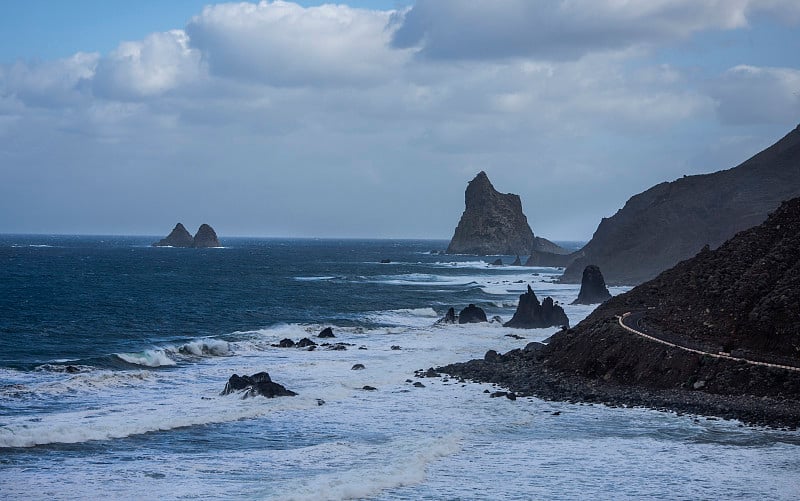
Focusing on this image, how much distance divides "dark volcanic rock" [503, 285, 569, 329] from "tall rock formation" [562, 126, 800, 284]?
158 feet

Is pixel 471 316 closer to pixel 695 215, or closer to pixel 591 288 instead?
pixel 591 288

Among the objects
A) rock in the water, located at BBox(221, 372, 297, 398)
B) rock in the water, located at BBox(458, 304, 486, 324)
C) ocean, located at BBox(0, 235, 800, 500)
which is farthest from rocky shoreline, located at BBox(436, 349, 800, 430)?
rock in the water, located at BBox(458, 304, 486, 324)

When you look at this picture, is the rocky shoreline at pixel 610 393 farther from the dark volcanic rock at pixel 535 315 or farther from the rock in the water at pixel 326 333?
the dark volcanic rock at pixel 535 315

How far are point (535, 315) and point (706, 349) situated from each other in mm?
25436

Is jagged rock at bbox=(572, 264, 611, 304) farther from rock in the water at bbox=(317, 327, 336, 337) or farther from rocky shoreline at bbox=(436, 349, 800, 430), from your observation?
rocky shoreline at bbox=(436, 349, 800, 430)

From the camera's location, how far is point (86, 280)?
103500mm

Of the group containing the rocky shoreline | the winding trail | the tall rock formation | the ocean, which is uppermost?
the tall rock formation

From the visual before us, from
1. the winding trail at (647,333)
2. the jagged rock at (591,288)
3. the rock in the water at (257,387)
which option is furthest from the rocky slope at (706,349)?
the jagged rock at (591,288)

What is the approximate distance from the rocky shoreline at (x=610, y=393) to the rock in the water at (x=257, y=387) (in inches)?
370

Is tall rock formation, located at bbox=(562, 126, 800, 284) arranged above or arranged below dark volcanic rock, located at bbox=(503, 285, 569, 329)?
above

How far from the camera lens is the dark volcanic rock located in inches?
2362

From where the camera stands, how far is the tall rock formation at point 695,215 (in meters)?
109

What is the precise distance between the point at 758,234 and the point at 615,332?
13316 millimetres

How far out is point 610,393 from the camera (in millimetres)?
33281
